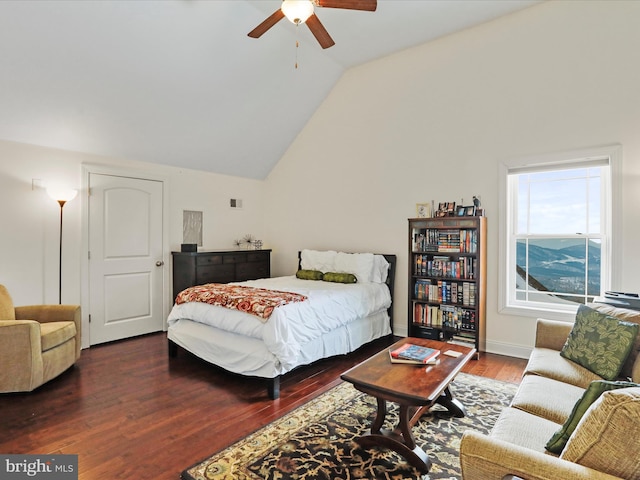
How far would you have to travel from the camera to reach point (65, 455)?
7.04ft

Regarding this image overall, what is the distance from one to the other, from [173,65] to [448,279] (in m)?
3.90

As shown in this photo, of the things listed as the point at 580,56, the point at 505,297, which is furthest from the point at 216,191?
the point at 580,56

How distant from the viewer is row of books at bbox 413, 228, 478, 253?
13.3 feet

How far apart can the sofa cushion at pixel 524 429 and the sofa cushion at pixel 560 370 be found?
23.6 inches

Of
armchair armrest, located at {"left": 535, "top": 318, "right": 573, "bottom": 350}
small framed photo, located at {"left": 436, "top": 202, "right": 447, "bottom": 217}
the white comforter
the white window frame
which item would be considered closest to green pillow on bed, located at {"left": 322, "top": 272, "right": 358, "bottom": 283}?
the white comforter

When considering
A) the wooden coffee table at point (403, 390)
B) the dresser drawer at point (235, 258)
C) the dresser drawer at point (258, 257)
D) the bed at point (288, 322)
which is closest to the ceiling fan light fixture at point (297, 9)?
the bed at point (288, 322)

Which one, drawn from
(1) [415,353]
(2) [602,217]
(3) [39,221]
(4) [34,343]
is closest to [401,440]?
(1) [415,353]

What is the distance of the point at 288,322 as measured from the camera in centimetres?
306

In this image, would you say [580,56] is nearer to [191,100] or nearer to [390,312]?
[390,312]

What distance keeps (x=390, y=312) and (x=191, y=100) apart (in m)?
3.72

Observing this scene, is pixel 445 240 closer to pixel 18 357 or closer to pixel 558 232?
pixel 558 232

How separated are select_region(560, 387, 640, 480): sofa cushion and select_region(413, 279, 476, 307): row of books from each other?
9.60 ft

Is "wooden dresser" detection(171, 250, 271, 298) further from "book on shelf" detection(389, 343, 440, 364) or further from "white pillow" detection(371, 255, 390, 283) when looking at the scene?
"book on shelf" detection(389, 343, 440, 364)

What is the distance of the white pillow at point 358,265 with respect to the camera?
4.60 meters
